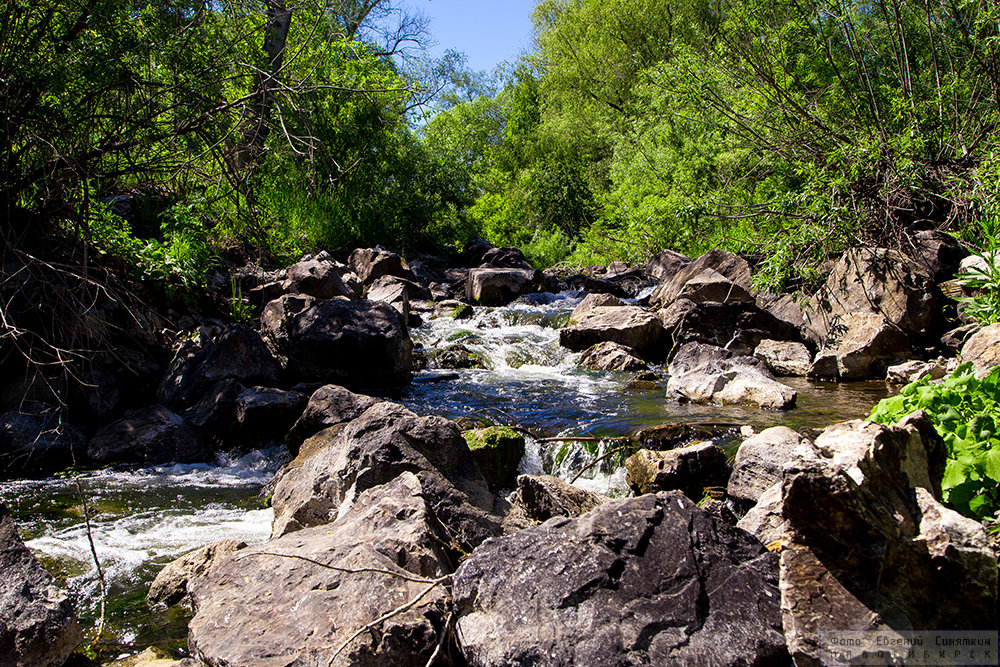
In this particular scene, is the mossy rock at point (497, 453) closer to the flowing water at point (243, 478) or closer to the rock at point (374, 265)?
the flowing water at point (243, 478)

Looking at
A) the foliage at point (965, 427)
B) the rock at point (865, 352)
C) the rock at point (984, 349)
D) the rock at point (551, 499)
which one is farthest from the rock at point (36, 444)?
the rock at point (865, 352)

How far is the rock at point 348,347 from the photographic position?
9250 mm

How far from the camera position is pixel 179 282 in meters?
9.78

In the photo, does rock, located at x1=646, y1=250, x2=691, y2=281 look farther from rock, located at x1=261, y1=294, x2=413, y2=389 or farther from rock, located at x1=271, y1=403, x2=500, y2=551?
rock, located at x1=271, y1=403, x2=500, y2=551

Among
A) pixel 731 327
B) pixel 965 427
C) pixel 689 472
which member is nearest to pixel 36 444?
pixel 689 472

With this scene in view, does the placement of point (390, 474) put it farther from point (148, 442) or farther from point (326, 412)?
point (148, 442)

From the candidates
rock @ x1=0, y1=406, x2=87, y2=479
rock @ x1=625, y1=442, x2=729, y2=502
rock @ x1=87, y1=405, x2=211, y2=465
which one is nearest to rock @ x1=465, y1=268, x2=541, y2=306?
rock @ x1=87, y1=405, x2=211, y2=465

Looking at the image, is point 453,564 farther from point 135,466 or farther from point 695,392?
point 695,392

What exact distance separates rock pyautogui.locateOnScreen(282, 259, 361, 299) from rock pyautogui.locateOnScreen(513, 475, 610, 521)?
28.5ft

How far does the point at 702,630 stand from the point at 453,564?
132cm

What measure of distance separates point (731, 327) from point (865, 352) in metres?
2.00

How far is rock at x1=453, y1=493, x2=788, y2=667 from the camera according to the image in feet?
8.30

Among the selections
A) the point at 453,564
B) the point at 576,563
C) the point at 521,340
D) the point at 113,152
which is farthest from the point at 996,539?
the point at 521,340

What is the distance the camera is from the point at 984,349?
509cm
